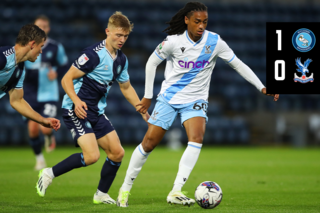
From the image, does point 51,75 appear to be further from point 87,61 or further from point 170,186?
point 87,61

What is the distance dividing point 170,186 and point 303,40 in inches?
214

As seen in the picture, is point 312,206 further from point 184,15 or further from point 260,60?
point 260,60

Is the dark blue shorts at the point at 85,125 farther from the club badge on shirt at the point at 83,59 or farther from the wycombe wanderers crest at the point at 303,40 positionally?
the wycombe wanderers crest at the point at 303,40

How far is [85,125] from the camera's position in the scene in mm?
4664

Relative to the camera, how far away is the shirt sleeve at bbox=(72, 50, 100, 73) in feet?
15.1

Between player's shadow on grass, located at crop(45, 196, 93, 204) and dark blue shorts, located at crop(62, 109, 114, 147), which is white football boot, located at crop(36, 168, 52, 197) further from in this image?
dark blue shorts, located at crop(62, 109, 114, 147)

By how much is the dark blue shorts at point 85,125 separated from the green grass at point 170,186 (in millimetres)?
754

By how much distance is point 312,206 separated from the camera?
436 cm

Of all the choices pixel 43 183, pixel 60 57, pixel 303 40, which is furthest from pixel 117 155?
pixel 303 40

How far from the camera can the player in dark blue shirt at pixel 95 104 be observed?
15.0 feet

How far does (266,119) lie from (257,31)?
17.3ft

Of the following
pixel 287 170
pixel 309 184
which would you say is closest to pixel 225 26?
pixel 287 170

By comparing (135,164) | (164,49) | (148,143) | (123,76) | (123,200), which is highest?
(164,49)

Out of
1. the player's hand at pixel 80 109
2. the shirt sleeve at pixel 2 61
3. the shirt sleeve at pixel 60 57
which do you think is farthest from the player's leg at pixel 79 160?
the shirt sleeve at pixel 60 57
